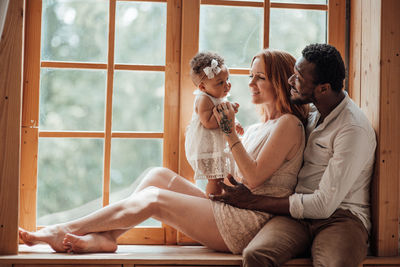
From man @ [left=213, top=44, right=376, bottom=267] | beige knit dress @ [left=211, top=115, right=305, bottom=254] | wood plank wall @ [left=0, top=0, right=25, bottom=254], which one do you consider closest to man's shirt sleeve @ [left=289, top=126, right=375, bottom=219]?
man @ [left=213, top=44, right=376, bottom=267]

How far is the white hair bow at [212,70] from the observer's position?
2.17 m

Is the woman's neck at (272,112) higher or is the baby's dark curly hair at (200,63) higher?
the baby's dark curly hair at (200,63)

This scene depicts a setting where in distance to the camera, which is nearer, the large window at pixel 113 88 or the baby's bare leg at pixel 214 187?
the baby's bare leg at pixel 214 187

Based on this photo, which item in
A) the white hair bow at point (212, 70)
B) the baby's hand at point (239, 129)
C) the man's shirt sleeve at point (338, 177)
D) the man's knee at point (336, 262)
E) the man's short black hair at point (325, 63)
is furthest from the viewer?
the baby's hand at point (239, 129)

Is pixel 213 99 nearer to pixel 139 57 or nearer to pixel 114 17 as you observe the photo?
pixel 139 57

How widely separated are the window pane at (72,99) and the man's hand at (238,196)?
31.7 inches

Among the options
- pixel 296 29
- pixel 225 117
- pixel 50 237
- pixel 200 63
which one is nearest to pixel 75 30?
pixel 200 63

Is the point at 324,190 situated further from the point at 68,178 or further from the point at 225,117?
the point at 68,178

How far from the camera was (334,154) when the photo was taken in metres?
1.95

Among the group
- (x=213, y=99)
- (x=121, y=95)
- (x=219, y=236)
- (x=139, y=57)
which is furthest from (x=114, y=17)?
(x=219, y=236)

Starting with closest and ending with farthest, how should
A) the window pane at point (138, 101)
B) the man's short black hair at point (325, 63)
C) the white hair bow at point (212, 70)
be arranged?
1. the man's short black hair at point (325, 63)
2. the white hair bow at point (212, 70)
3. the window pane at point (138, 101)

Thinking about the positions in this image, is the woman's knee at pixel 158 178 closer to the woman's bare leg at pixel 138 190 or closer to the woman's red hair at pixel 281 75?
the woman's bare leg at pixel 138 190

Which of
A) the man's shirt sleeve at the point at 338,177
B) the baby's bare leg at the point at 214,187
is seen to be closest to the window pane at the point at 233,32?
the baby's bare leg at the point at 214,187

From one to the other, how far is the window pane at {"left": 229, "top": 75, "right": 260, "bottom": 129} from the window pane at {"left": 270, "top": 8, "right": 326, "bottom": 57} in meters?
0.28
